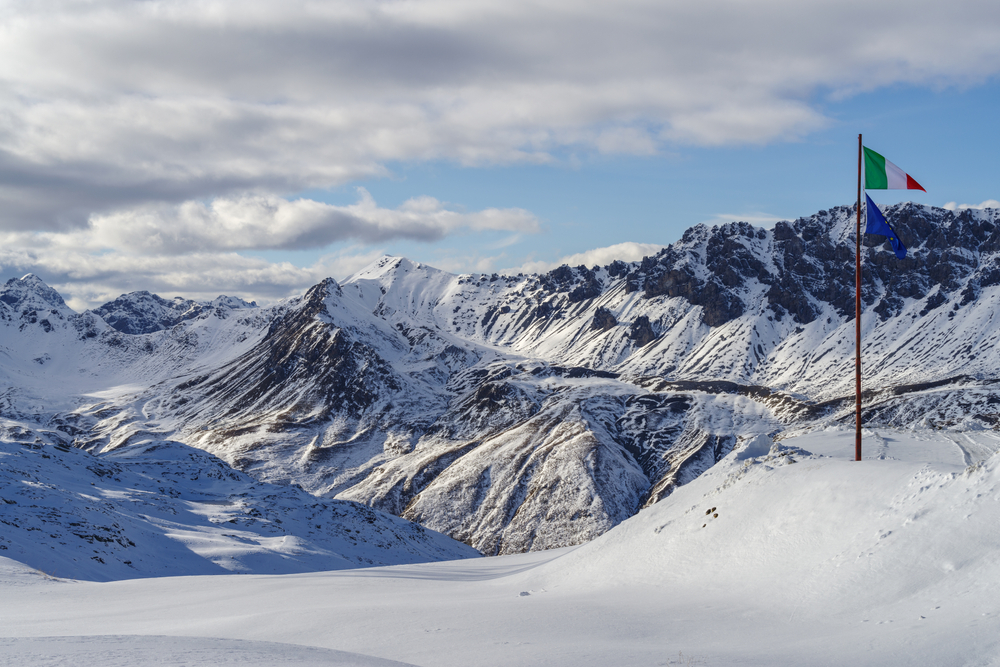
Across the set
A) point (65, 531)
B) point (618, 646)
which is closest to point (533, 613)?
point (618, 646)

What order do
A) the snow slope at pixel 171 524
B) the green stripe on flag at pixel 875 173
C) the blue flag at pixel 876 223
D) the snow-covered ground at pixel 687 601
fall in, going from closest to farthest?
the snow-covered ground at pixel 687 601 → the blue flag at pixel 876 223 → the green stripe on flag at pixel 875 173 → the snow slope at pixel 171 524

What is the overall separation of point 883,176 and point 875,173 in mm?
314

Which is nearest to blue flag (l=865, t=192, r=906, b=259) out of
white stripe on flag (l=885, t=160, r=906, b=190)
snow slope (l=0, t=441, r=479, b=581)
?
white stripe on flag (l=885, t=160, r=906, b=190)

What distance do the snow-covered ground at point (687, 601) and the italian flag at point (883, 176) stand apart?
36.4ft

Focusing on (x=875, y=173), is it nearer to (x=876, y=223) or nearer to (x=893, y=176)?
(x=893, y=176)

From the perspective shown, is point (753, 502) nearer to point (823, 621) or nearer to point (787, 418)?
point (823, 621)

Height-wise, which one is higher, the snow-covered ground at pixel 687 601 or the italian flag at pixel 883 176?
the italian flag at pixel 883 176

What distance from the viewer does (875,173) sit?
91.7 feet

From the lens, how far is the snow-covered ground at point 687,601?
14.3 metres

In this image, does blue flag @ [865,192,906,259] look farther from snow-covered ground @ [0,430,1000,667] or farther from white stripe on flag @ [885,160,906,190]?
snow-covered ground @ [0,430,1000,667]

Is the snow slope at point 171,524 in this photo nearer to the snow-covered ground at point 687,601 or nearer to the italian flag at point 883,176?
the snow-covered ground at point 687,601

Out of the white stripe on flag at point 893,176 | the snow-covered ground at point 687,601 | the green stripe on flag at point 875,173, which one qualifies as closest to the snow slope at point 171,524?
the snow-covered ground at point 687,601

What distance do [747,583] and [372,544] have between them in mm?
66843

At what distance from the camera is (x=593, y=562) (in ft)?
95.5
